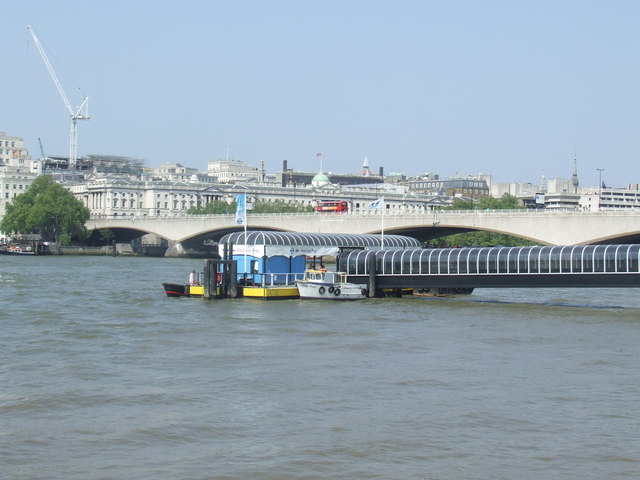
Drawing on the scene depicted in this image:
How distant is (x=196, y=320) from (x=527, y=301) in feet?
62.7

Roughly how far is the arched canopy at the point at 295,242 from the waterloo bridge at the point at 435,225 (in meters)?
1.97

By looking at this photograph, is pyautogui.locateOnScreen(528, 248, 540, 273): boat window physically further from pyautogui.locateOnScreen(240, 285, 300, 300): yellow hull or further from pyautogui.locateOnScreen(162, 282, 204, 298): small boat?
pyautogui.locateOnScreen(162, 282, 204, 298): small boat

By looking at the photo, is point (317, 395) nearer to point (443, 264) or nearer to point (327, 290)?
point (327, 290)

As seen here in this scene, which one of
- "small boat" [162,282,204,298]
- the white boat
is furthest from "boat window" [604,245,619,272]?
"small boat" [162,282,204,298]

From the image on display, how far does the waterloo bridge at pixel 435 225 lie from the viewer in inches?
3187

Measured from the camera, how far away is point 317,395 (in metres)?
24.5

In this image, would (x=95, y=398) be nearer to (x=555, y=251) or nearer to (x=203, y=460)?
(x=203, y=460)

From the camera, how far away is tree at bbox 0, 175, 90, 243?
444ft

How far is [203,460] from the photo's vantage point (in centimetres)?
1897

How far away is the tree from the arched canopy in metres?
84.0

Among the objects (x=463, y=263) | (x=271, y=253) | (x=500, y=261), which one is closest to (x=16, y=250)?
(x=271, y=253)

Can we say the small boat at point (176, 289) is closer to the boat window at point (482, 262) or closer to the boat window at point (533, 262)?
the boat window at point (482, 262)

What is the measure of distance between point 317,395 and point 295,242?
2917cm

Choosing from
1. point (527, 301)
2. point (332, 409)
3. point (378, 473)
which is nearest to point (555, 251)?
point (527, 301)
